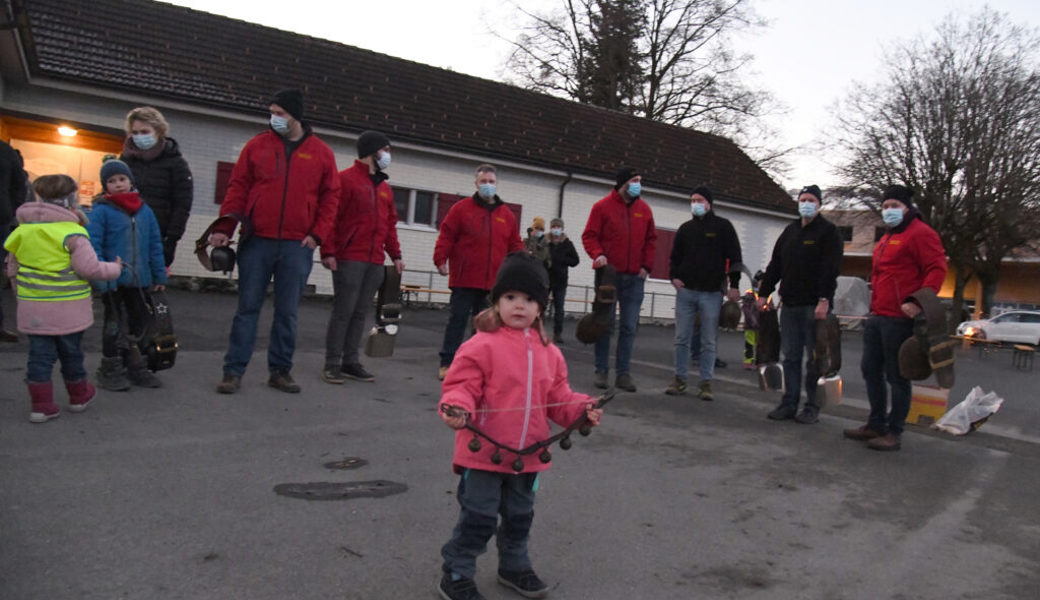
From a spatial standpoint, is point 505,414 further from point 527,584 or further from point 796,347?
point 796,347

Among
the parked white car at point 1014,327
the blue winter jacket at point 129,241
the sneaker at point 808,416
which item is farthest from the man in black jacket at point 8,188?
the parked white car at point 1014,327

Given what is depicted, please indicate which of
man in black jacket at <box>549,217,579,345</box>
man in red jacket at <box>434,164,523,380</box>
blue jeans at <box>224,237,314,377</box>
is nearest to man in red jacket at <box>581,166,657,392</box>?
man in red jacket at <box>434,164,523,380</box>

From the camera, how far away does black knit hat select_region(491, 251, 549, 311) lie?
10.0ft

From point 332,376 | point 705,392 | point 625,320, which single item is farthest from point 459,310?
point 705,392

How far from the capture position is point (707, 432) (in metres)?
6.16

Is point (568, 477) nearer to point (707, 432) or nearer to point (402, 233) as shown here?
point (707, 432)

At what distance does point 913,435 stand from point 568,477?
12.2 feet

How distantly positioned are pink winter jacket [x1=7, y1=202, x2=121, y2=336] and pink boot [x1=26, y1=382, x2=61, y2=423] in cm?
32

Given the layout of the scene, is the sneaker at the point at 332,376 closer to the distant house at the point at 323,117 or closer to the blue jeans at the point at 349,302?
the blue jeans at the point at 349,302

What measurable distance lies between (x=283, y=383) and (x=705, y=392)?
3940 millimetres

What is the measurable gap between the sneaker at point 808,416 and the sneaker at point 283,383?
426 cm

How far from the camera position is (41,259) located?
188 inches

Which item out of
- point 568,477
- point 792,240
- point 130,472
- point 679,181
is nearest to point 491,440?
point 568,477

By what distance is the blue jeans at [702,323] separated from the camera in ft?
25.0
